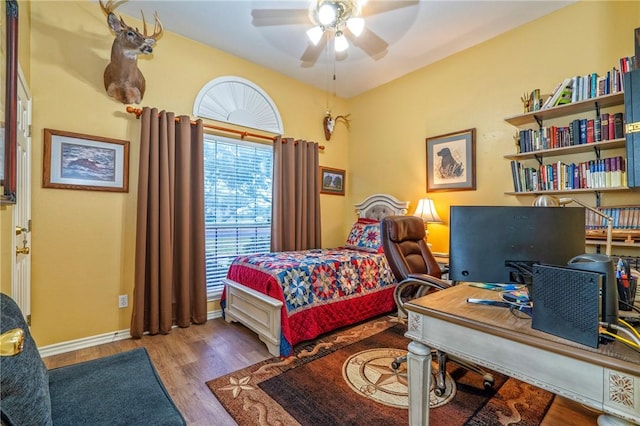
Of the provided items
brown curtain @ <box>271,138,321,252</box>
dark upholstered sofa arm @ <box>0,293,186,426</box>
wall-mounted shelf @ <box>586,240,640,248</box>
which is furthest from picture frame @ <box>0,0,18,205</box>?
wall-mounted shelf @ <box>586,240,640,248</box>

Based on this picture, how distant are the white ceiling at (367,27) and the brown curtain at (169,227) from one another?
943 millimetres

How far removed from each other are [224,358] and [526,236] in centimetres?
221

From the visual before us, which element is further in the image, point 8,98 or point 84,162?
point 84,162

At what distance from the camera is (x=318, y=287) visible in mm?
2574

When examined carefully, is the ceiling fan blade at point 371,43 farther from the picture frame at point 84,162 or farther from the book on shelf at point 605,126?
the picture frame at point 84,162

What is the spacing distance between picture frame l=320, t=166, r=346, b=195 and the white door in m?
3.07

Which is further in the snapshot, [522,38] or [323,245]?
[323,245]

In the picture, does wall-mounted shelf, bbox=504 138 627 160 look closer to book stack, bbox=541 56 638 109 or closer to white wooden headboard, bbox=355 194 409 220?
book stack, bbox=541 56 638 109

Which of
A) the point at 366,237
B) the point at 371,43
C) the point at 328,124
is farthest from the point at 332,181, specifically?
the point at 371,43

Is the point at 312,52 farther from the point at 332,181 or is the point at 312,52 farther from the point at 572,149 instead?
the point at 572,149

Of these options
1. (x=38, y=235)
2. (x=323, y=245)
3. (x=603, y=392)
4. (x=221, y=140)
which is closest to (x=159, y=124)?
(x=221, y=140)

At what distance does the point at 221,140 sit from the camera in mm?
3352

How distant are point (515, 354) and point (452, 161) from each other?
2.85 metres

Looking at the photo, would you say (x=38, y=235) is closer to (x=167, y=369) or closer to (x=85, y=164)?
(x=85, y=164)
